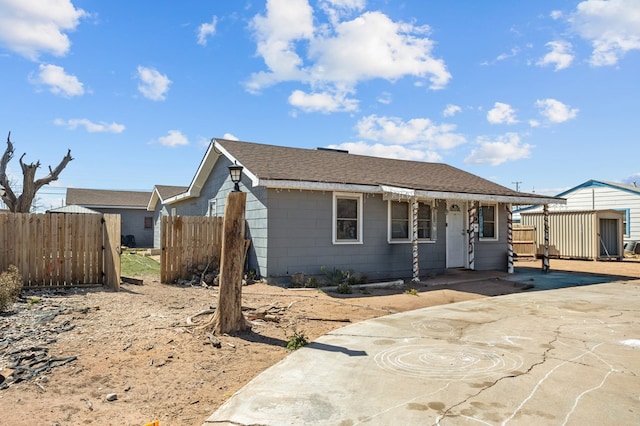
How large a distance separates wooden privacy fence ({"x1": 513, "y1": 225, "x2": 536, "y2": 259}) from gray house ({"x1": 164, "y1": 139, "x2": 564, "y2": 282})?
6.15 m

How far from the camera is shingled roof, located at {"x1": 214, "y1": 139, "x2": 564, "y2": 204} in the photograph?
1186 cm

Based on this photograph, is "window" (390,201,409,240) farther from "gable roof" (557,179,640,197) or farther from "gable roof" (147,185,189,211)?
"gable roof" (557,179,640,197)

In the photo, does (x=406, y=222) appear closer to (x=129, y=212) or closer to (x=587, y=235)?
(x=587, y=235)

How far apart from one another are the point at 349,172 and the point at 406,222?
94.0 inches

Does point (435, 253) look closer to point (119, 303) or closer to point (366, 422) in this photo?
point (119, 303)

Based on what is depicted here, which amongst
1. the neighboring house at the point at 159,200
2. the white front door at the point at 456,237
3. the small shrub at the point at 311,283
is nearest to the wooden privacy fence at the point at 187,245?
the small shrub at the point at 311,283

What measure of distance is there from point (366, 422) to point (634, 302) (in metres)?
8.89

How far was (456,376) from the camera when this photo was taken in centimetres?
466

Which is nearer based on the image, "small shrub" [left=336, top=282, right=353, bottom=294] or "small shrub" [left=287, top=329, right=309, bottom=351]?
"small shrub" [left=287, top=329, right=309, bottom=351]

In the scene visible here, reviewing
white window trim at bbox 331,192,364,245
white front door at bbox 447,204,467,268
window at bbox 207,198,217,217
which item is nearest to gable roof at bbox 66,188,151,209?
window at bbox 207,198,217,217

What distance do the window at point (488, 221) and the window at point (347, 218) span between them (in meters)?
5.08

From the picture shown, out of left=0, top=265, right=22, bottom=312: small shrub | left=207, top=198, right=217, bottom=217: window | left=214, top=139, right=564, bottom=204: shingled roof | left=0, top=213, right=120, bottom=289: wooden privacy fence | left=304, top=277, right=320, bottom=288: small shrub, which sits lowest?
left=304, top=277, right=320, bottom=288: small shrub

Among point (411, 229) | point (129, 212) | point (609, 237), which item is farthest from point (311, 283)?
point (129, 212)

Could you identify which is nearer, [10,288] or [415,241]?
[10,288]
